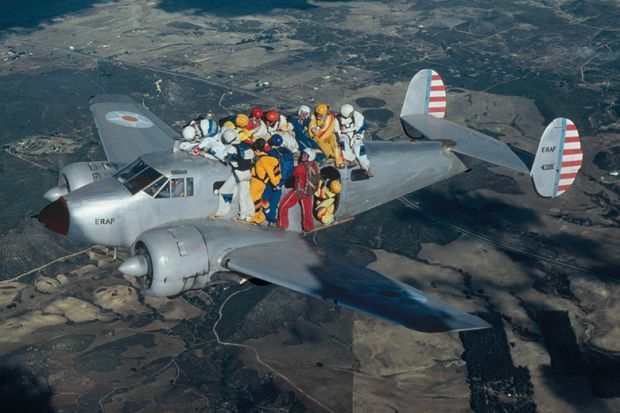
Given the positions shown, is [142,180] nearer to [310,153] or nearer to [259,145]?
[259,145]

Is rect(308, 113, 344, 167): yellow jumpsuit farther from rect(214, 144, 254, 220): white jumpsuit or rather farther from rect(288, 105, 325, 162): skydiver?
rect(214, 144, 254, 220): white jumpsuit

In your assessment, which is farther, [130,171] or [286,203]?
[286,203]

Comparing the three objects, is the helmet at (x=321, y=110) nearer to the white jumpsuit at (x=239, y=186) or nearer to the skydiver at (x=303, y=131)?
the skydiver at (x=303, y=131)

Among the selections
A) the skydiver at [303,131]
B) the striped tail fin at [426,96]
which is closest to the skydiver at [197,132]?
the skydiver at [303,131]

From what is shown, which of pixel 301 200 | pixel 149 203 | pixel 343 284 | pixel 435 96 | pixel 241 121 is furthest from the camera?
pixel 435 96

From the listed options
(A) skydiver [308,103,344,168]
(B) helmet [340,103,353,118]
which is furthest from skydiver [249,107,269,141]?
(B) helmet [340,103,353,118]

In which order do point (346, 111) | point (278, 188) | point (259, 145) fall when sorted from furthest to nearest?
point (346, 111) < point (278, 188) < point (259, 145)

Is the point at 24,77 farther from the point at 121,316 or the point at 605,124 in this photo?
the point at 605,124

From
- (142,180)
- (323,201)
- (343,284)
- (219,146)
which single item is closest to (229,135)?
(219,146)
